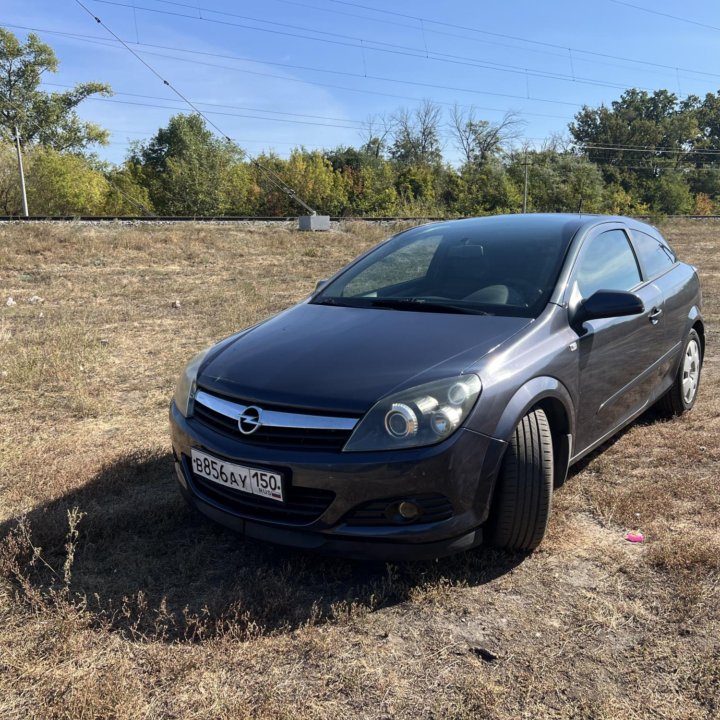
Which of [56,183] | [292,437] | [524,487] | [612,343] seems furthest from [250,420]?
[56,183]

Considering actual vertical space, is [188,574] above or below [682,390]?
below

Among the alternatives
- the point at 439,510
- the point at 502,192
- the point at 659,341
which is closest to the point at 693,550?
the point at 439,510

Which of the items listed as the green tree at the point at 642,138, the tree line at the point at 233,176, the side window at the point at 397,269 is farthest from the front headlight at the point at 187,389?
Result: the green tree at the point at 642,138

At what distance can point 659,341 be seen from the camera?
4.09 meters

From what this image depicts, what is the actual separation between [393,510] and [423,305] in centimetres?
126

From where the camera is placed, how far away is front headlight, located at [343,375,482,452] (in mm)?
2398

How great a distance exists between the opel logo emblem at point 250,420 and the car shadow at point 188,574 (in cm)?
52

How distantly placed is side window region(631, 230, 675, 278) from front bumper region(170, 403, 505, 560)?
7.99 feet

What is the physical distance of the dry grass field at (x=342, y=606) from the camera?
2.05 m

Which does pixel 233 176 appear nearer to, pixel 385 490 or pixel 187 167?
pixel 187 167

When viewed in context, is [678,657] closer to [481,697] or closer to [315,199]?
[481,697]

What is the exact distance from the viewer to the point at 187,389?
306cm

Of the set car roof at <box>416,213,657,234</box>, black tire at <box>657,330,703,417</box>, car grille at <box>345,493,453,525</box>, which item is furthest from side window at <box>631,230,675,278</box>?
car grille at <box>345,493,453,525</box>

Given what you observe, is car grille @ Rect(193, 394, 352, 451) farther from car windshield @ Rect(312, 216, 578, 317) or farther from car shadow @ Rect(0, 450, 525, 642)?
car windshield @ Rect(312, 216, 578, 317)
